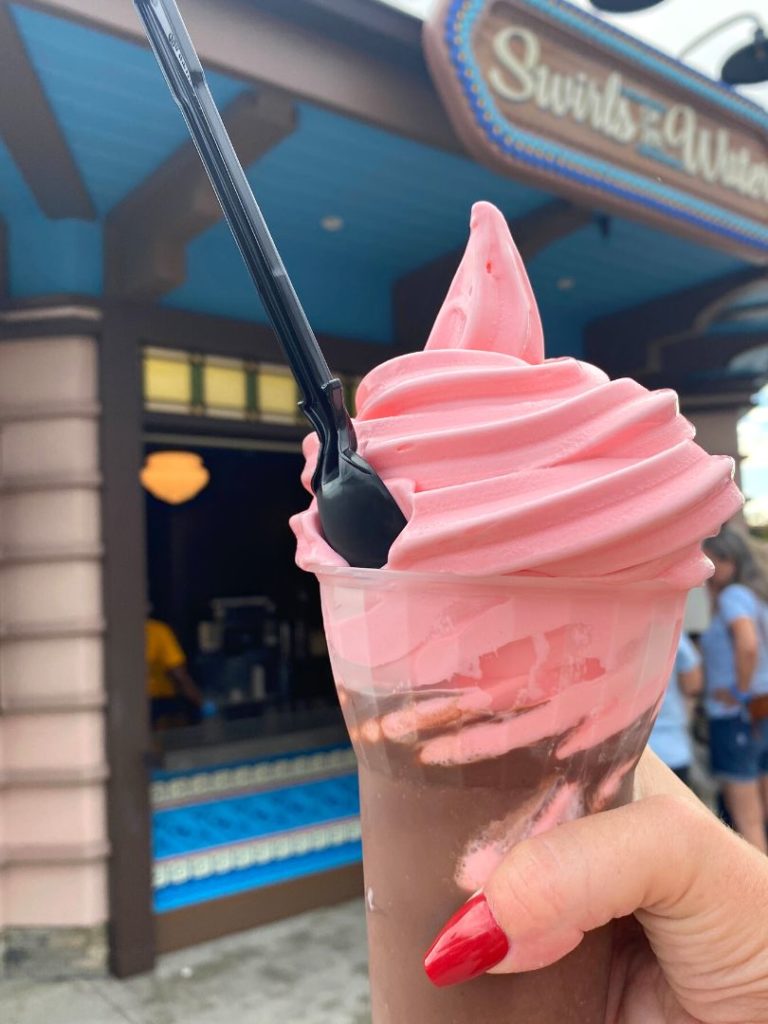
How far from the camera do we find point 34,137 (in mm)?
3227

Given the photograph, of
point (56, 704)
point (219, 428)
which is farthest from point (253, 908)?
point (219, 428)

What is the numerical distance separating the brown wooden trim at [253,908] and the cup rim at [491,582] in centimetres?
380

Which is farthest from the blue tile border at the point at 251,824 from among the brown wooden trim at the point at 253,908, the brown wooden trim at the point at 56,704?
the brown wooden trim at the point at 56,704

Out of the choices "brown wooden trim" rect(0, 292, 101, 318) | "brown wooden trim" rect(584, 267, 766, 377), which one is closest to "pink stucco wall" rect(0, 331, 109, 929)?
"brown wooden trim" rect(0, 292, 101, 318)

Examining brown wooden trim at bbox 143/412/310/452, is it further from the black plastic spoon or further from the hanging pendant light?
the black plastic spoon

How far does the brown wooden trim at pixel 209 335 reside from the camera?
411 cm

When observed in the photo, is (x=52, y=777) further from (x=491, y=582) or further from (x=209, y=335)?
(x=491, y=582)

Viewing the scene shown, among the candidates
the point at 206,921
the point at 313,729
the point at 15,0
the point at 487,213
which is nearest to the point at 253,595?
the point at 313,729

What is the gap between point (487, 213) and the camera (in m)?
1.30

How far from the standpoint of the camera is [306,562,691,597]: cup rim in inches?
35.4

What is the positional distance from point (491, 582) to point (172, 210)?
130 inches

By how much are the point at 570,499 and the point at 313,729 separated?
4.11m

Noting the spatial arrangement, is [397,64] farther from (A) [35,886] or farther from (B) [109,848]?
(A) [35,886]

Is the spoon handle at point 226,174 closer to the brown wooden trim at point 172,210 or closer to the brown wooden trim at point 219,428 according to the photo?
the brown wooden trim at point 172,210
